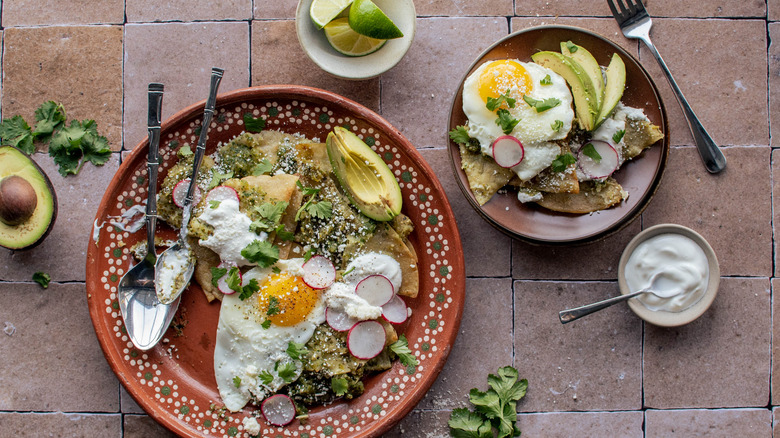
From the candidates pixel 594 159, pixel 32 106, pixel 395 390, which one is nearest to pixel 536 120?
pixel 594 159

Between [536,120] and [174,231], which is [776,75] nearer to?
[536,120]

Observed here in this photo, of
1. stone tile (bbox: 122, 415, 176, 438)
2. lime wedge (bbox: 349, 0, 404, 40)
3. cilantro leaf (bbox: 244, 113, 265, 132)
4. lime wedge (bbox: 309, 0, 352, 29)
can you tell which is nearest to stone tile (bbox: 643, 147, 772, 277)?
lime wedge (bbox: 349, 0, 404, 40)

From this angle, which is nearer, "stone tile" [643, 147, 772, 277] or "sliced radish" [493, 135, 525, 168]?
"sliced radish" [493, 135, 525, 168]

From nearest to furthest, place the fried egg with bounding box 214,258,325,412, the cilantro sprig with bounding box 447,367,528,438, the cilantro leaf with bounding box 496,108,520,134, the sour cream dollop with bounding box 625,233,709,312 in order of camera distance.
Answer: the cilantro leaf with bounding box 496,108,520,134 < the fried egg with bounding box 214,258,325,412 < the sour cream dollop with bounding box 625,233,709,312 < the cilantro sprig with bounding box 447,367,528,438

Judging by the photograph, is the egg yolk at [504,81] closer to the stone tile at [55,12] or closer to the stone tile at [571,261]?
the stone tile at [571,261]

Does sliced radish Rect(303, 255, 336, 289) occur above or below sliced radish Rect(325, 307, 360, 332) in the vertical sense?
above

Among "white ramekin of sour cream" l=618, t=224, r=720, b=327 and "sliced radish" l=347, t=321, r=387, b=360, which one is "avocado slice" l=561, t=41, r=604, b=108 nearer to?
"white ramekin of sour cream" l=618, t=224, r=720, b=327

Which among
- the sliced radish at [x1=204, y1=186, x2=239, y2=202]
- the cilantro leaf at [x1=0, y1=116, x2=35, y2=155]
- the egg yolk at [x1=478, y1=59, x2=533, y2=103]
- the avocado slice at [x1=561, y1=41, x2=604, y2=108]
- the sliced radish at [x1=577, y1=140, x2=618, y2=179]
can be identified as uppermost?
the avocado slice at [x1=561, y1=41, x2=604, y2=108]
